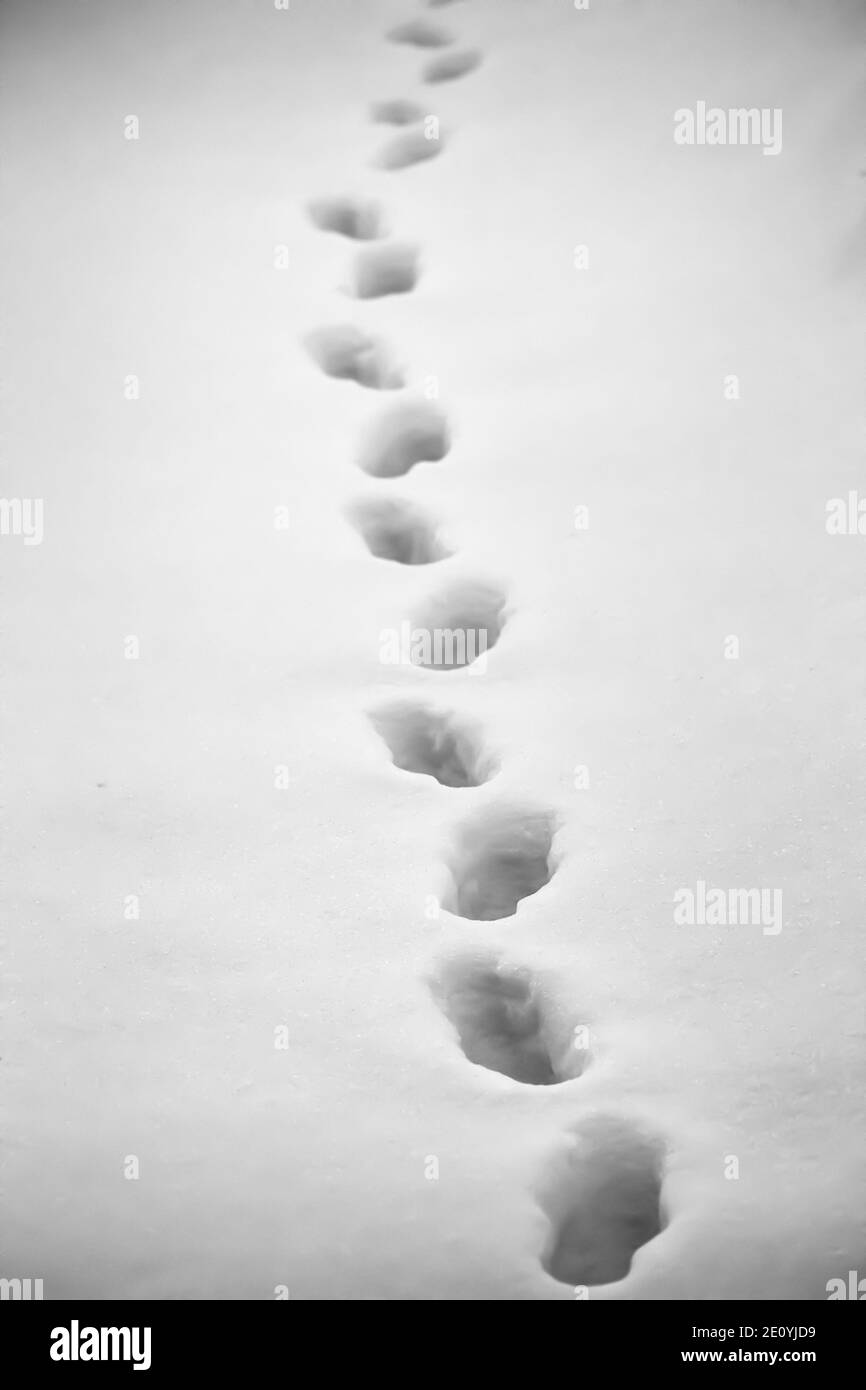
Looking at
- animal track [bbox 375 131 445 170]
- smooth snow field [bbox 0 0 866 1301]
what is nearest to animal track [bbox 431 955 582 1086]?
smooth snow field [bbox 0 0 866 1301]

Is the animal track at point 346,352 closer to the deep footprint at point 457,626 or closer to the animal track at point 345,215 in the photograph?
the animal track at point 345,215

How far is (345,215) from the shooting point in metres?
2.40

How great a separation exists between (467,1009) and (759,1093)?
26 cm

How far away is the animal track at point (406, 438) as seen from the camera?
79.3 inches

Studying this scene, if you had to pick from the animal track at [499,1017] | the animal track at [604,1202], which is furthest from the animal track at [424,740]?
the animal track at [604,1202]

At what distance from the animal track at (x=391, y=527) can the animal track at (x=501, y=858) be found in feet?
1.58

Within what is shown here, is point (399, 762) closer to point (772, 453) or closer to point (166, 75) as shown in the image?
point (772, 453)

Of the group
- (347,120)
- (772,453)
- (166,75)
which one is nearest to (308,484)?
(772,453)

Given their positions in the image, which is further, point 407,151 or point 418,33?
point 418,33

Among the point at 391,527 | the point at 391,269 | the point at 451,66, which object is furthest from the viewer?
the point at 451,66

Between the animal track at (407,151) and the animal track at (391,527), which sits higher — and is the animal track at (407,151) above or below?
above

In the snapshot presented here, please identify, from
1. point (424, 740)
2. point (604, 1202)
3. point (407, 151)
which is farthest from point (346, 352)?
point (604, 1202)

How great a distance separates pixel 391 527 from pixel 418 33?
48.8 inches

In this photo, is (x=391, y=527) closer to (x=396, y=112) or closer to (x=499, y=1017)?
(x=499, y=1017)
